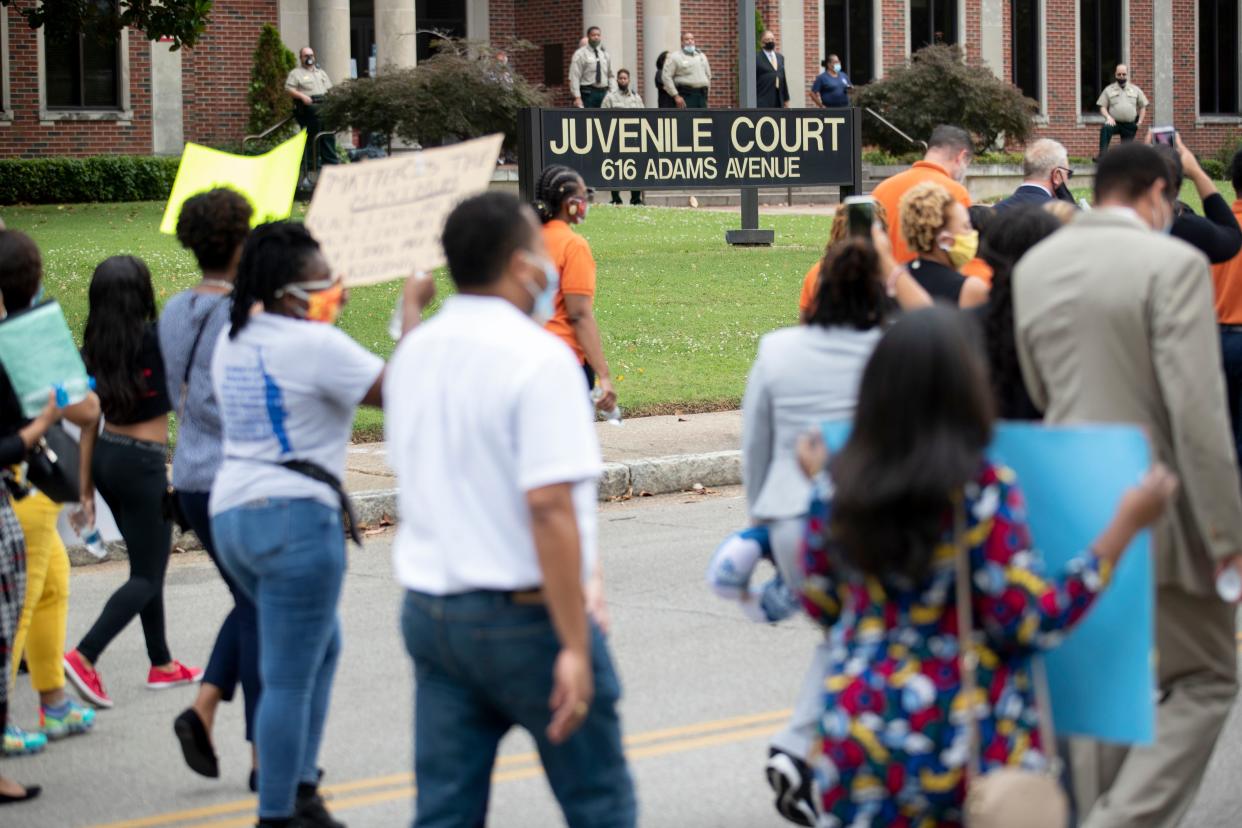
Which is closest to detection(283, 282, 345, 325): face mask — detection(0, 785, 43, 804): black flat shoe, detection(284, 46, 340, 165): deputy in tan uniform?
detection(0, 785, 43, 804): black flat shoe

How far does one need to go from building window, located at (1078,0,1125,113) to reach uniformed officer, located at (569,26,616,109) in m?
15.1

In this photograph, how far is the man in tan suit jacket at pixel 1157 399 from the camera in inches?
173

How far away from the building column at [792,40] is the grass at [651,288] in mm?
11484

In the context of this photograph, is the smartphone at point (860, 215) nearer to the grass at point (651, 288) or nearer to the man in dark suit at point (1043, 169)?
the man in dark suit at point (1043, 169)

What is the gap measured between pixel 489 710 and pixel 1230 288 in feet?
18.2

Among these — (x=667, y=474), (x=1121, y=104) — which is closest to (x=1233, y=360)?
(x=667, y=474)

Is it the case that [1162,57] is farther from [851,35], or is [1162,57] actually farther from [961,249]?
[961,249]

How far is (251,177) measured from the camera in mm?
6004

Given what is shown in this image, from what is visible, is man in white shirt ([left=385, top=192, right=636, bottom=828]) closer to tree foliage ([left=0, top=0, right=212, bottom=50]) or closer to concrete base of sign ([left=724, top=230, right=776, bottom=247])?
concrete base of sign ([left=724, top=230, right=776, bottom=247])

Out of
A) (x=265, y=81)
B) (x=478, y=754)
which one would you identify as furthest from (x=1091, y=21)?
(x=478, y=754)

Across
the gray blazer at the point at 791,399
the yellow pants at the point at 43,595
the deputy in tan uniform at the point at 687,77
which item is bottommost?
the yellow pants at the point at 43,595

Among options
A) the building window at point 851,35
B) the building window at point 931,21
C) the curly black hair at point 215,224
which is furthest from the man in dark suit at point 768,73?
the curly black hair at point 215,224

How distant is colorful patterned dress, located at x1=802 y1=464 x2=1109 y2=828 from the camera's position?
10.6 feet

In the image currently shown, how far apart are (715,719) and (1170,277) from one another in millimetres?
2629
